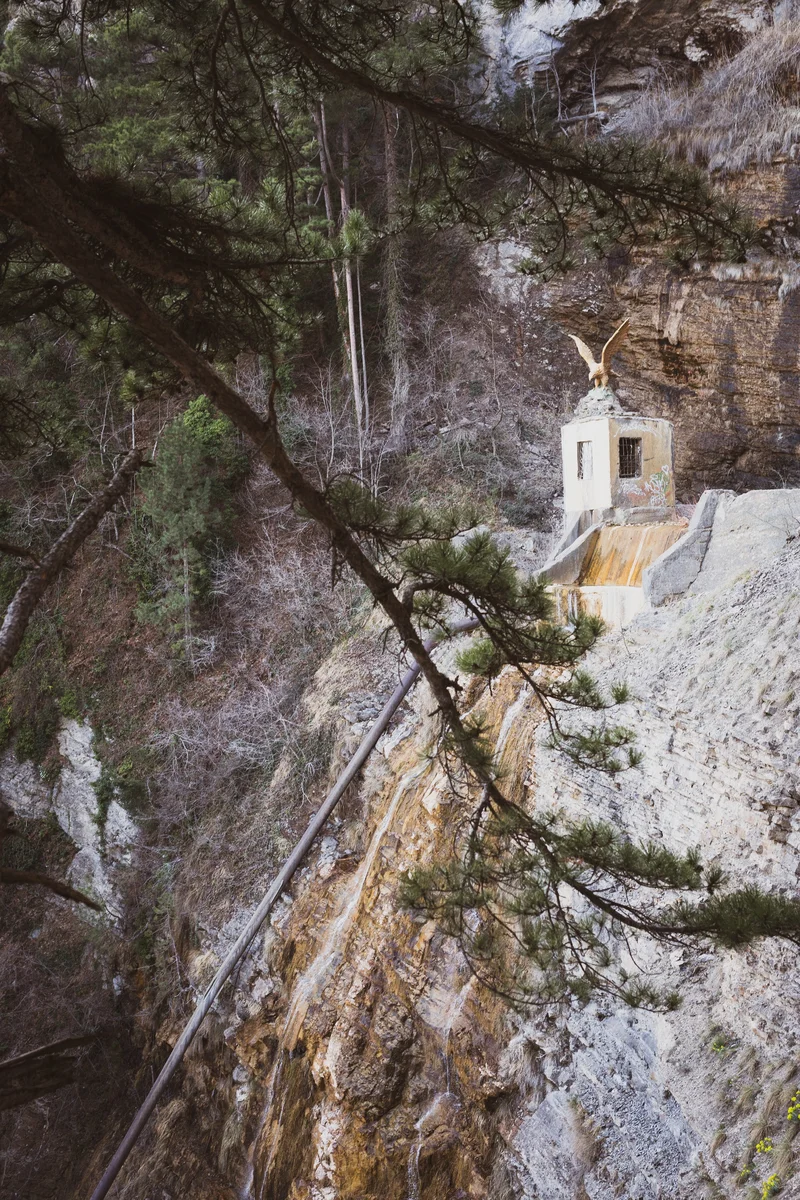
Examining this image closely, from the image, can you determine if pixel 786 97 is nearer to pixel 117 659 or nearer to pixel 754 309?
pixel 754 309

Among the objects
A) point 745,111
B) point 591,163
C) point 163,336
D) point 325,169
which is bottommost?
point 163,336

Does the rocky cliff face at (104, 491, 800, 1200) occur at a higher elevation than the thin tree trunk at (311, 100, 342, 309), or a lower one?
lower

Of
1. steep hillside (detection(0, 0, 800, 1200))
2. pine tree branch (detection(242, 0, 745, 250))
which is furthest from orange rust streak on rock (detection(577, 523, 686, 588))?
pine tree branch (detection(242, 0, 745, 250))

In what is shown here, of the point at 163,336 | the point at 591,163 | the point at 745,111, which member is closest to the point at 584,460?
the point at 591,163

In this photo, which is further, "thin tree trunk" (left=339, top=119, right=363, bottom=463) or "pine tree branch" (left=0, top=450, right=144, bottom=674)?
"thin tree trunk" (left=339, top=119, right=363, bottom=463)

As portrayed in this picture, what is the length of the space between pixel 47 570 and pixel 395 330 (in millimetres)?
12560

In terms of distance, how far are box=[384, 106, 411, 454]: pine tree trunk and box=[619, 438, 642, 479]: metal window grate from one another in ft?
17.6

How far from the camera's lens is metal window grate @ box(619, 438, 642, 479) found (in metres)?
9.75

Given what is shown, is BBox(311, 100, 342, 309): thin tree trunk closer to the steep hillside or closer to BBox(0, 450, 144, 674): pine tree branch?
the steep hillside

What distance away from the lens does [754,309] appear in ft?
42.4

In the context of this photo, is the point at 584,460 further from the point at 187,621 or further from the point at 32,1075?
the point at 32,1075

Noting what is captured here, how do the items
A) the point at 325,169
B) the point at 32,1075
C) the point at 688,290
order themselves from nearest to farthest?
1. the point at 32,1075
2. the point at 688,290
3. the point at 325,169

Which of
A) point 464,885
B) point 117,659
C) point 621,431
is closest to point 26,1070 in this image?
point 464,885

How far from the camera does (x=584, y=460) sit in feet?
31.6
